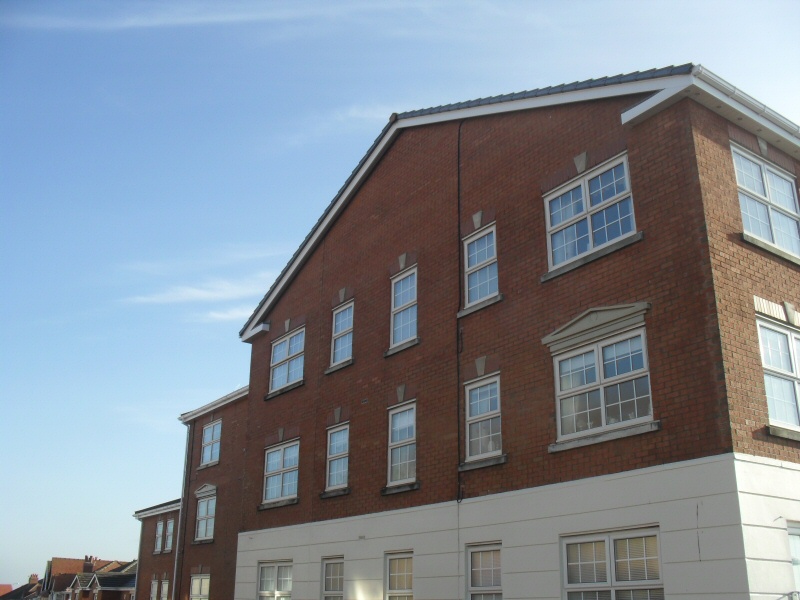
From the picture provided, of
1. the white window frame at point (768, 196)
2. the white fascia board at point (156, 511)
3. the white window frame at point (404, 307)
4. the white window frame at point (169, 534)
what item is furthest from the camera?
the white fascia board at point (156, 511)

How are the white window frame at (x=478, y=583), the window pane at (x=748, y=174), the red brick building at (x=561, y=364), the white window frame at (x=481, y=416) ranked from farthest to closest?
1. the white window frame at (x=481, y=416)
2. the white window frame at (x=478, y=583)
3. the window pane at (x=748, y=174)
4. the red brick building at (x=561, y=364)

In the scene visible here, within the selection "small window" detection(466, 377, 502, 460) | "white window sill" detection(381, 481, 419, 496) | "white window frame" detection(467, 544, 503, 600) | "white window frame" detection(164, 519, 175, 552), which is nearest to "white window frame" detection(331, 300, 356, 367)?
"white window sill" detection(381, 481, 419, 496)

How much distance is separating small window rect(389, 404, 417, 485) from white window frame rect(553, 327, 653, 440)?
4477 mm

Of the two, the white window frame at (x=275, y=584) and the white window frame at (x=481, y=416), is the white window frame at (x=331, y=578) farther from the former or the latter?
the white window frame at (x=481, y=416)

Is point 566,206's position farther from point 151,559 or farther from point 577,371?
point 151,559

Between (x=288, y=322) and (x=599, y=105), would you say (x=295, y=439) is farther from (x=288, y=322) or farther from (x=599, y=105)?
(x=599, y=105)

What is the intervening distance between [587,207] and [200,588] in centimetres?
2266

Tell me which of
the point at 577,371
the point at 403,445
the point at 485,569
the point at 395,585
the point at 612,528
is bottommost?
the point at 395,585

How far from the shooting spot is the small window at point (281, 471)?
21766mm

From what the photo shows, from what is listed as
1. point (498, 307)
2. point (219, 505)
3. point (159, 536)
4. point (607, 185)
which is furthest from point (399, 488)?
point (159, 536)

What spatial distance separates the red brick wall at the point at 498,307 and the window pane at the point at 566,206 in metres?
0.28

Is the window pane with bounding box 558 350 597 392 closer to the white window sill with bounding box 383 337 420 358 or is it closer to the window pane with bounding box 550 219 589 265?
the window pane with bounding box 550 219 589 265

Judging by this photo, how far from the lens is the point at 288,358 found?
2367 cm

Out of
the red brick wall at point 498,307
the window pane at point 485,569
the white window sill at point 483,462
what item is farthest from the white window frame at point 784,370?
the window pane at point 485,569
